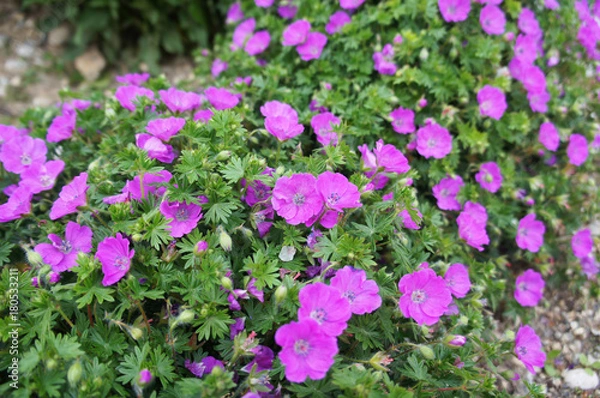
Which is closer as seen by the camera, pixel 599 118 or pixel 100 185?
pixel 100 185

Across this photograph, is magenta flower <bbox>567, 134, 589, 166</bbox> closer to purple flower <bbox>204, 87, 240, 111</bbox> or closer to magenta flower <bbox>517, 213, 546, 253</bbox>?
magenta flower <bbox>517, 213, 546, 253</bbox>

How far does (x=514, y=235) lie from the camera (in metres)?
2.86

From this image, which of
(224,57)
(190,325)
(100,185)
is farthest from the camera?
(224,57)

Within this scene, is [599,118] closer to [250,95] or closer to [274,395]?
[250,95]

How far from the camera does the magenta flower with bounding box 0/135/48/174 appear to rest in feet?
8.09

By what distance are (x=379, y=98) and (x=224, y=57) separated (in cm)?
118

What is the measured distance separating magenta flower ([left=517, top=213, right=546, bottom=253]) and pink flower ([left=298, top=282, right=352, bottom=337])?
5.12ft

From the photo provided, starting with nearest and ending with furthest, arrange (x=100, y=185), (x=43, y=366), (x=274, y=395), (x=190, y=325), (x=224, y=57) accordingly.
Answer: (x=43, y=366) → (x=274, y=395) → (x=190, y=325) → (x=100, y=185) → (x=224, y=57)

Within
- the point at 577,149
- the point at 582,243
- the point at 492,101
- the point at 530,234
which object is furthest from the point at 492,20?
the point at 582,243

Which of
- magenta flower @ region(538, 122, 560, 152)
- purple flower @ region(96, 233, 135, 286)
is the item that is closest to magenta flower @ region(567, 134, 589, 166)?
magenta flower @ region(538, 122, 560, 152)

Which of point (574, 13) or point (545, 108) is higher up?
point (574, 13)

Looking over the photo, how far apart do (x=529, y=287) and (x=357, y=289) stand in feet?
4.72

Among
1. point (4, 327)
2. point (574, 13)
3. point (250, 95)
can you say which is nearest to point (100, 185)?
point (4, 327)

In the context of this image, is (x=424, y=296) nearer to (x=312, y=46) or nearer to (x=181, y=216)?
(x=181, y=216)
